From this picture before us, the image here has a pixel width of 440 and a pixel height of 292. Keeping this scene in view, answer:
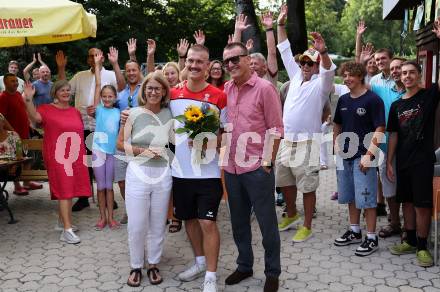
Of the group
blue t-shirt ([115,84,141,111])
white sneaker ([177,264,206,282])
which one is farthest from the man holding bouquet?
blue t-shirt ([115,84,141,111])

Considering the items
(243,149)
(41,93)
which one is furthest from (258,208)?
(41,93)

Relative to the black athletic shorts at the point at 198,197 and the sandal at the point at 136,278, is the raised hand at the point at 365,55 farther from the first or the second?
the sandal at the point at 136,278

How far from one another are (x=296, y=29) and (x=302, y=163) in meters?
9.47

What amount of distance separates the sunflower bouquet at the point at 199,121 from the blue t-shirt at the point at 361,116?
1747mm

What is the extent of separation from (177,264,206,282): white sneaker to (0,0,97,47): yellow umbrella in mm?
3202

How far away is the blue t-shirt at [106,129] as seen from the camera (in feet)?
20.0

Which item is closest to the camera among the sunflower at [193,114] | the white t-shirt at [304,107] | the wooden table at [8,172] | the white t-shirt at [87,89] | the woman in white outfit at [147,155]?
the sunflower at [193,114]

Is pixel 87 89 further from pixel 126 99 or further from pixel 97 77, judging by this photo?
pixel 126 99

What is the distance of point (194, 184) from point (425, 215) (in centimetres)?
238

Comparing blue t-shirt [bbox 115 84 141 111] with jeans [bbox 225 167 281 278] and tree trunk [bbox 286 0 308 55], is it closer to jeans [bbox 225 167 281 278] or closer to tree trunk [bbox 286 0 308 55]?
jeans [bbox 225 167 281 278]

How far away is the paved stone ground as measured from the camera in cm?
449

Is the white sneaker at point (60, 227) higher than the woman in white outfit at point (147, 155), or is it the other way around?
the woman in white outfit at point (147, 155)

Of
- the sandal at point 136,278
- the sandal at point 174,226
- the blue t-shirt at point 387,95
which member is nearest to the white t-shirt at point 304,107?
the blue t-shirt at point 387,95

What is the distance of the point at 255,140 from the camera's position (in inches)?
164
